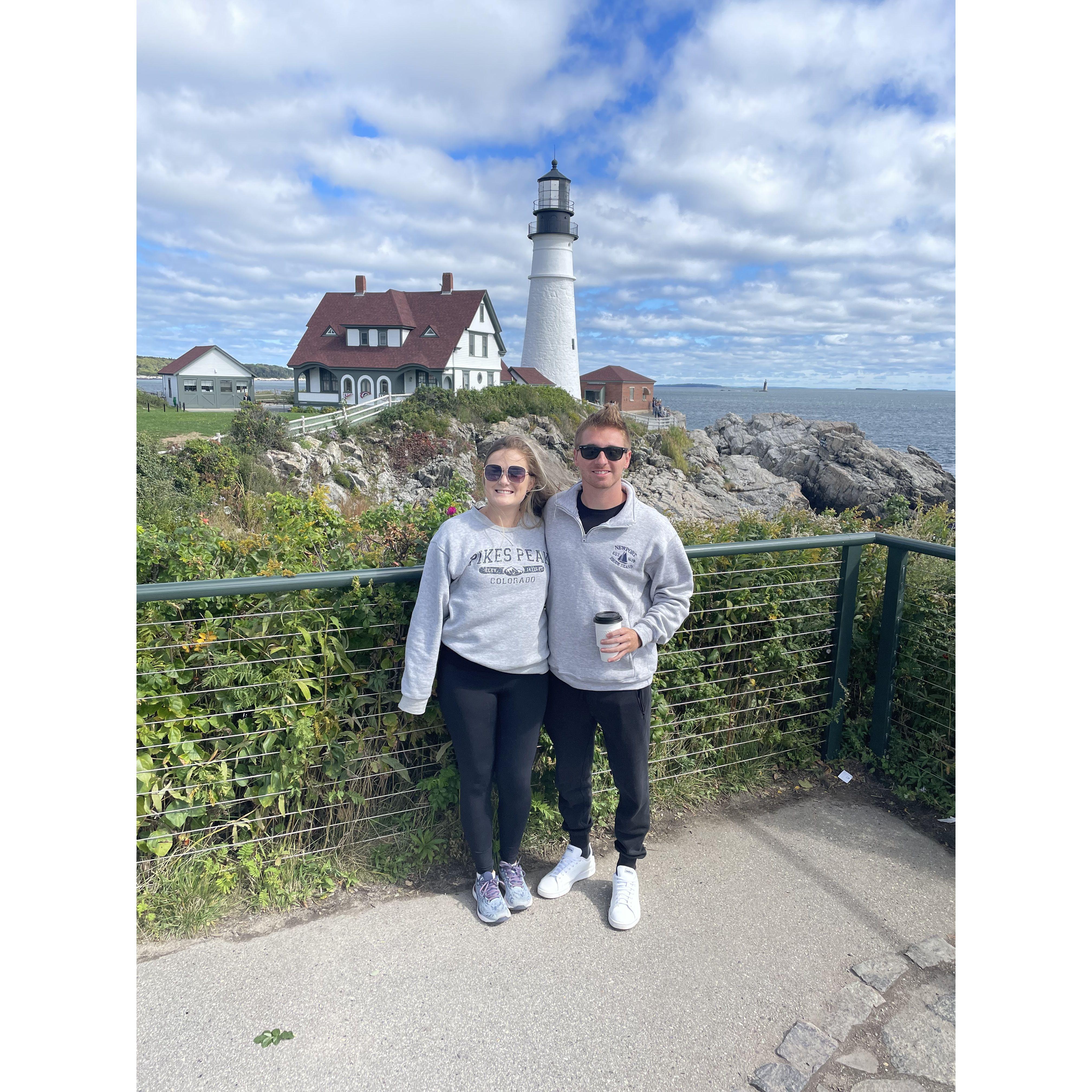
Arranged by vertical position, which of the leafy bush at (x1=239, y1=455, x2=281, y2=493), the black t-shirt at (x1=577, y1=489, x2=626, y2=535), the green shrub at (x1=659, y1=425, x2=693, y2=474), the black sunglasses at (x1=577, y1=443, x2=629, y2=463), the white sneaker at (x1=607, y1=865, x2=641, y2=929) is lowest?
the white sneaker at (x1=607, y1=865, x2=641, y2=929)

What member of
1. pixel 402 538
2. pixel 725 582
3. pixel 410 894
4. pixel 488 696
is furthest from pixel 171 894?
pixel 725 582

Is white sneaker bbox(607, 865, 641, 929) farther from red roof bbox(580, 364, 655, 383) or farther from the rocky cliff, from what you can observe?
red roof bbox(580, 364, 655, 383)

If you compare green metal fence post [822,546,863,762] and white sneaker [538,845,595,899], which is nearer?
white sneaker [538,845,595,899]

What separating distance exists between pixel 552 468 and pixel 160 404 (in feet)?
181

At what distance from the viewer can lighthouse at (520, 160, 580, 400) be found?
46906 millimetres

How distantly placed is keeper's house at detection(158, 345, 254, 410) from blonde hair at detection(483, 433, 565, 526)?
2114 inches

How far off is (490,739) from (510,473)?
1.07m

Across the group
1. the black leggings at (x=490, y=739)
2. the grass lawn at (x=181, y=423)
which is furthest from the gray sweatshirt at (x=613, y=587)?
the grass lawn at (x=181, y=423)

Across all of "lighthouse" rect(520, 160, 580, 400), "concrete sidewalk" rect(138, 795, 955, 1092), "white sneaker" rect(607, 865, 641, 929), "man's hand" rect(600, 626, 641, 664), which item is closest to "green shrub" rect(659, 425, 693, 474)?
"lighthouse" rect(520, 160, 580, 400)

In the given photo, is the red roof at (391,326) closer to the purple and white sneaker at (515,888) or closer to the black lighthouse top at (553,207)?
the black lighthouse top at (553,207)

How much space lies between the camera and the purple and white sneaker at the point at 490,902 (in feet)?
9.85

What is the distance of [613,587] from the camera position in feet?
9.52

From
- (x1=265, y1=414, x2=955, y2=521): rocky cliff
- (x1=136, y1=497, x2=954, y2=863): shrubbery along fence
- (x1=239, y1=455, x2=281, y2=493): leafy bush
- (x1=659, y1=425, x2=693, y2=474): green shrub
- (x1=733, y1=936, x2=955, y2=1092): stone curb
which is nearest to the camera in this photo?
(x1=733, y1=936, x2=955, y2=1092): stone curb

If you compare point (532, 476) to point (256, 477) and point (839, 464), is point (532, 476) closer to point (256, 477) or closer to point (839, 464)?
point (256, 477)
